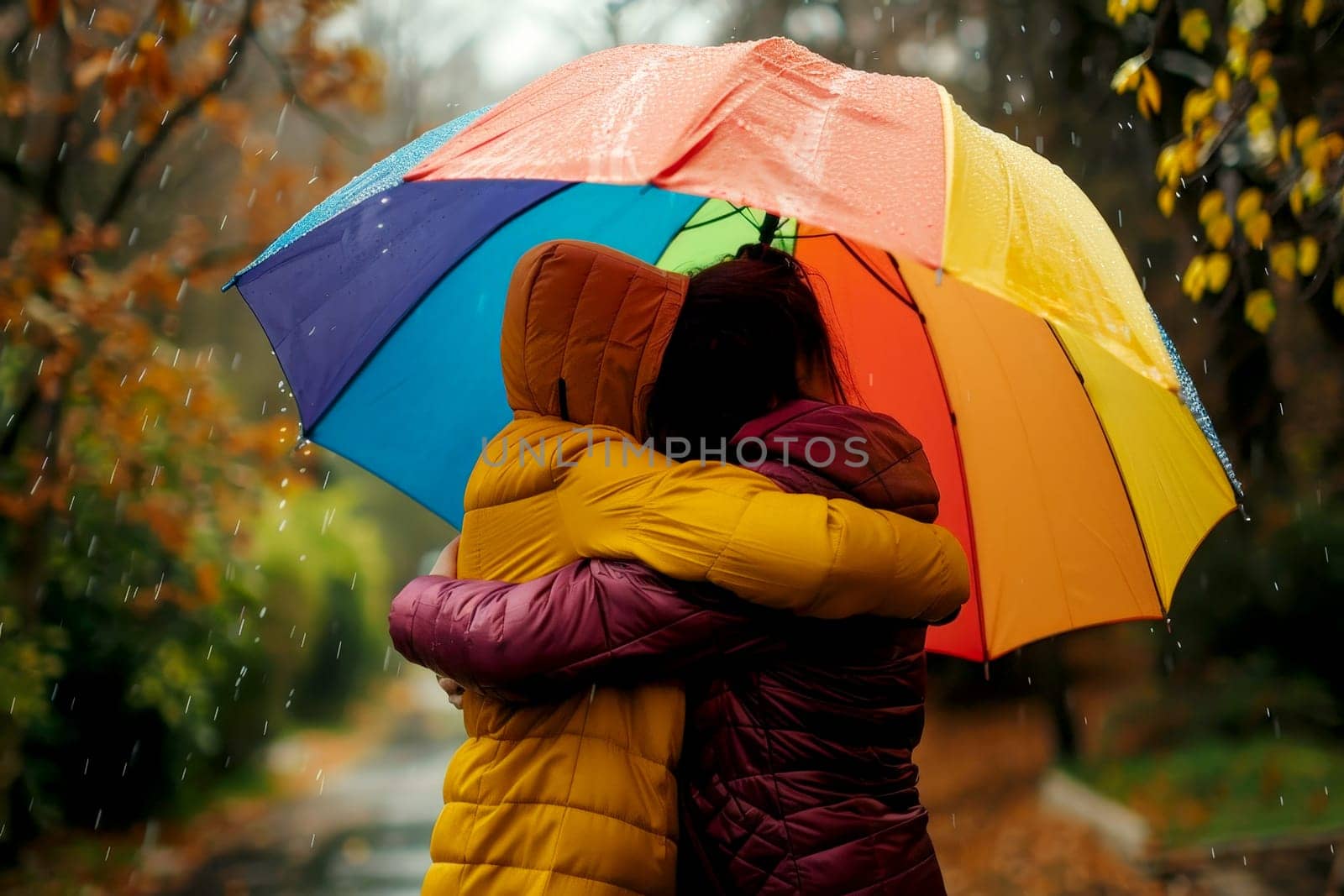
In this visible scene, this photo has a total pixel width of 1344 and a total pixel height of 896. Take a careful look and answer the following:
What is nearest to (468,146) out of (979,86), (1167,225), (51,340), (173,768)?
(51,340)

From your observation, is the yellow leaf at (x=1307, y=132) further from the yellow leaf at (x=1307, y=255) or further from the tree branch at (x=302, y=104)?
the tree branch at (x=302, y=104)

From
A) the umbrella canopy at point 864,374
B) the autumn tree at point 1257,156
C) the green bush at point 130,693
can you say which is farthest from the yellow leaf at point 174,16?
the green bush at point 130,693

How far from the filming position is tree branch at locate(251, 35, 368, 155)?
20.6 feet

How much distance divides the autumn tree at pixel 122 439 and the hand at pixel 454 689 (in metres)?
2.57

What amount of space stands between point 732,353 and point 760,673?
0.57 m

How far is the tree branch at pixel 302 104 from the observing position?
626 cm

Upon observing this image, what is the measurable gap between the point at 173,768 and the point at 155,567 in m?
1.84

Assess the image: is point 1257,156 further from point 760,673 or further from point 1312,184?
point 760,673

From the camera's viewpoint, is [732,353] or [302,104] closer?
A: [732,353]

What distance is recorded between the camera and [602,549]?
2.04 m

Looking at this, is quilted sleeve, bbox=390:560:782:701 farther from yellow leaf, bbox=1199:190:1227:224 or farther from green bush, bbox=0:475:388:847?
green bush, bbox=0:475:388:847

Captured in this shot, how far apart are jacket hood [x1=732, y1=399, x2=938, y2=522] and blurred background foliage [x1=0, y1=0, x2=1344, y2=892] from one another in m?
2.03

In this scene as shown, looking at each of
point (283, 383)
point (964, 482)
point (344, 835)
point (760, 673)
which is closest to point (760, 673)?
point (760, 673)

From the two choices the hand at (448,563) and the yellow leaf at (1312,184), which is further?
the yellow leaf at (1312,184)
